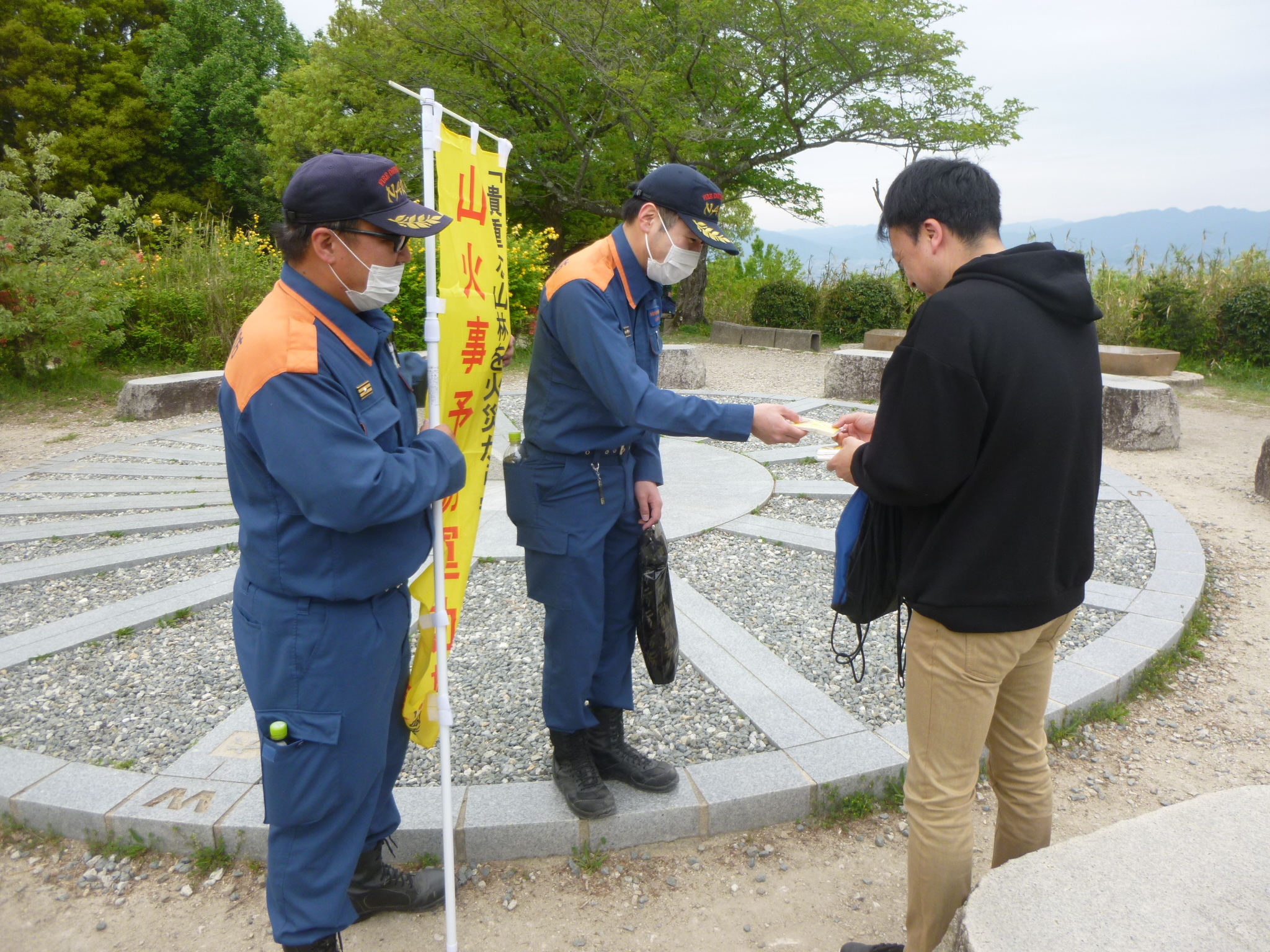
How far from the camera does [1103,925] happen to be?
165cm

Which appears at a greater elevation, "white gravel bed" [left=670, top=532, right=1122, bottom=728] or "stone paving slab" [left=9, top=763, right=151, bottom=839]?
"white gravel bed" [left=670, top=532, right=1122, bottom=728]

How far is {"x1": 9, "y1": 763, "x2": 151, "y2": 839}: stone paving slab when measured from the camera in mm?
2639

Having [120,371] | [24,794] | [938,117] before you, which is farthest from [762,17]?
[24,794]

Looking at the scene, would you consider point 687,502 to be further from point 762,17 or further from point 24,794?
point 762,17

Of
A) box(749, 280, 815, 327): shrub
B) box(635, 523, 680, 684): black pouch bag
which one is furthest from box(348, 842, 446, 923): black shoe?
box(749, 280, 815, 327): shrub

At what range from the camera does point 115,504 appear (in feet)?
19.2

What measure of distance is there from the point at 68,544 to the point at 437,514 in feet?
14.4

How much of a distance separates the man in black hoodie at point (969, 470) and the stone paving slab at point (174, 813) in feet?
6.82

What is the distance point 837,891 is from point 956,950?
2.78 ft

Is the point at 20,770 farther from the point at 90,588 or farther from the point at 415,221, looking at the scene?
the point at 415,221

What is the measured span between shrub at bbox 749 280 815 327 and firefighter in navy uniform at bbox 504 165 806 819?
15.5m

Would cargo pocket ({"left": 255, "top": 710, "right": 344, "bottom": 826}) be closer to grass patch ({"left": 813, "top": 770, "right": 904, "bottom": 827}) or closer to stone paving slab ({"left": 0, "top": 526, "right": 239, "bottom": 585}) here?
grass patch ({"left": 813, "top": 770, "right": 904, "bottom": 827})

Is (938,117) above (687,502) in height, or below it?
above

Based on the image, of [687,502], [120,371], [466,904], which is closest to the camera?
[466,904]
